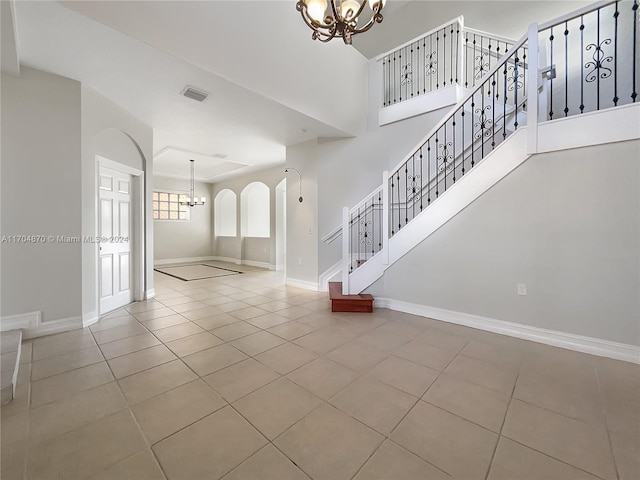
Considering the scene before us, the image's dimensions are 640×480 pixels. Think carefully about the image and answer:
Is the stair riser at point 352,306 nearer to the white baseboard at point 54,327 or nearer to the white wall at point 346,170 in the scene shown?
the white wall at point 346,170

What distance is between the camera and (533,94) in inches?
114

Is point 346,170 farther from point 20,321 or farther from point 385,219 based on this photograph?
point 20,321

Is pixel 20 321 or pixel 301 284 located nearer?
pixel 20 321

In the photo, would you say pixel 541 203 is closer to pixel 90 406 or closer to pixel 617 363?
pixel 617 363

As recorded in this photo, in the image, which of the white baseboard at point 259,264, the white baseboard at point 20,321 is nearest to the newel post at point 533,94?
the white baseboard at point 20,321

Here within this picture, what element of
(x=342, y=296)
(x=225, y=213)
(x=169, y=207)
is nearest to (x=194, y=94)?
(x=342, y=296)

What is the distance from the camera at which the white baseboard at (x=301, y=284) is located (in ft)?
17.9

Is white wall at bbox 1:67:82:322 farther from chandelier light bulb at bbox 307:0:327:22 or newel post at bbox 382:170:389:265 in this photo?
newel post at bbox 382:170:389:265

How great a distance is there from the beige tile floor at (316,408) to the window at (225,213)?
296 inches

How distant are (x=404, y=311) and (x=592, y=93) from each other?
4.35m

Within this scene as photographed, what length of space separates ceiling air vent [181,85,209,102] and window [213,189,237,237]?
Answer: 688 centimetres

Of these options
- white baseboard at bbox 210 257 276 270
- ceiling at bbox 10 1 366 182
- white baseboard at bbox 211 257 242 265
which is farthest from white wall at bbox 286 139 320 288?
white baseboard at bbox 211 257 242 265

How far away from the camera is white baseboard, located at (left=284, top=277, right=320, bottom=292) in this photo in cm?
545

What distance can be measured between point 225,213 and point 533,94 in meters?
9.92
